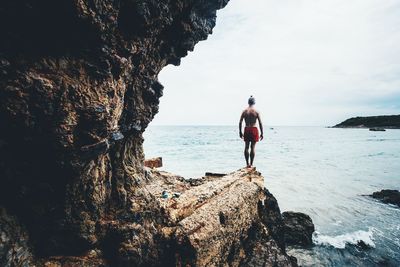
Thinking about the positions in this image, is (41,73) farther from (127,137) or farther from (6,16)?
(127,137)

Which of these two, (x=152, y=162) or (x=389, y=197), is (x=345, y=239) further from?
(x=152, y=162)

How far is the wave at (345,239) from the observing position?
810 cm

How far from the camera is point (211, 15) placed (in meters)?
5.08

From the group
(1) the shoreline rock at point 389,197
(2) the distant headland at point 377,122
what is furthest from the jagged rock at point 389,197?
(2) the distant headland at point 377,122

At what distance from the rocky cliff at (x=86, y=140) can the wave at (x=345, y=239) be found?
5.11m

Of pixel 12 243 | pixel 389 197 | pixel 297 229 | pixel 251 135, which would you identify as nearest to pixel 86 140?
pixel 12 243

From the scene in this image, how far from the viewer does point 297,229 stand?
26.8 ft

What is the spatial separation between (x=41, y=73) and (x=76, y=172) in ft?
3.34

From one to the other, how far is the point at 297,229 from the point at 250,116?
3940 millimetres

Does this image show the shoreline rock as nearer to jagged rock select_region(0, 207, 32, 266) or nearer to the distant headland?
jagged rock select_region(0, 207, 32, 266)

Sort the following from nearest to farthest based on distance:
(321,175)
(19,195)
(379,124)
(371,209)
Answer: (19,195)
(371,209)
(321,175)
(379,124)

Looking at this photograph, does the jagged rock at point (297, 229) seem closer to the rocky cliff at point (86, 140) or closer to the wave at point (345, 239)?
the wave at point (345, 239)

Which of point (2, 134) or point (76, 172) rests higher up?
point (2, 134)

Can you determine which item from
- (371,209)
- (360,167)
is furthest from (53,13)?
(360,167)
